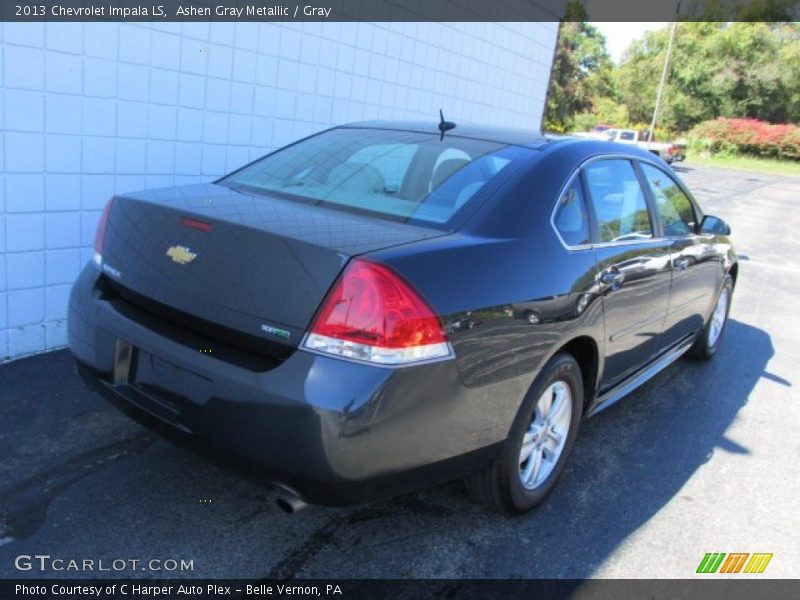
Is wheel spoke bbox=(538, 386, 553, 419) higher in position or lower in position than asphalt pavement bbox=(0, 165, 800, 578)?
higher

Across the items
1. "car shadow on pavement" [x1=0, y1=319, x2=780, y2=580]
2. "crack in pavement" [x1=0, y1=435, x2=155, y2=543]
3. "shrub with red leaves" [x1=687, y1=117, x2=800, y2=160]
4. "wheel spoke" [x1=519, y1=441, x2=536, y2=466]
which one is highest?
"shrub with red leaves" [x1=687, y1=117, x2=800, y2=160]

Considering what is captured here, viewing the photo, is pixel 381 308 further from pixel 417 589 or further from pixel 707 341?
pixel 707 341

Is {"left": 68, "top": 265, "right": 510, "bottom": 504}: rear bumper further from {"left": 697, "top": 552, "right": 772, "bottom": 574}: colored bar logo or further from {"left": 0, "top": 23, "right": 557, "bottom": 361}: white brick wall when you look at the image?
{"left": 0, "top": 23, "right": 557, "bottom": 361}: white brick wall

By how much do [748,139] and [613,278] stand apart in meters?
47.9

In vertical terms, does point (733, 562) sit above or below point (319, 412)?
below

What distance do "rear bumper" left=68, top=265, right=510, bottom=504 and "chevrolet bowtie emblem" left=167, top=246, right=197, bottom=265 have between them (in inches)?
10.1

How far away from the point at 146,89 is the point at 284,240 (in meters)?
2.66

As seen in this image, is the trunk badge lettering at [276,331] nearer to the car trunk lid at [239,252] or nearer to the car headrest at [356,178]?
the car trunk lid at [239,252]

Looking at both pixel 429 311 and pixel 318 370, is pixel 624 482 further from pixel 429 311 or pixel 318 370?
pixel 318 370

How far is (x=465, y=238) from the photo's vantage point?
2502 mm

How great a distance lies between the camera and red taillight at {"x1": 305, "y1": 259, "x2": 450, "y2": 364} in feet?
6.94

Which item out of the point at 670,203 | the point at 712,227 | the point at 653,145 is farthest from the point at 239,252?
the point at 653,145
